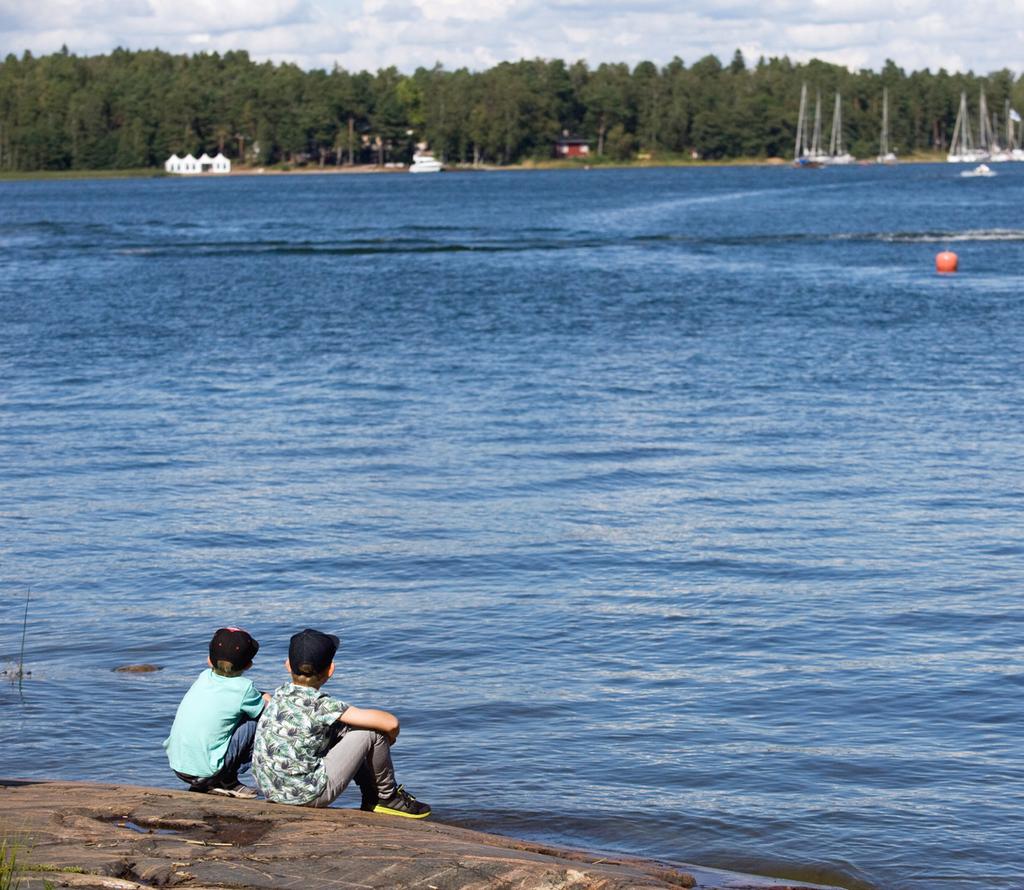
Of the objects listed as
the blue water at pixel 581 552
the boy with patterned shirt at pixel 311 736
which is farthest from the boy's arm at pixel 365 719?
the blue water at pixel 581 552

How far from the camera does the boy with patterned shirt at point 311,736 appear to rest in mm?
8508

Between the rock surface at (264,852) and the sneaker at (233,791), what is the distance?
8.7 inches

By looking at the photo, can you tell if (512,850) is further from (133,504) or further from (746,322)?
(746,322)

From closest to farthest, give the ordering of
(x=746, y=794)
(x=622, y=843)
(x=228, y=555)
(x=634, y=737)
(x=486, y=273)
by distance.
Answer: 1. (x=622, y=843)
2. (x=746, y=794)
3. (x=634, y=737)
4. (x=228, y=555)
5. (x=486, y=273)

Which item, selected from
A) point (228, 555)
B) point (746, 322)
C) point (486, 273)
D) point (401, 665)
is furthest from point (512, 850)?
point (486, 273)

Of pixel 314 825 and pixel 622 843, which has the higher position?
pixel 314 825

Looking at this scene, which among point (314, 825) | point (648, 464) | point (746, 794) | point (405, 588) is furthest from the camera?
point (648, 464)

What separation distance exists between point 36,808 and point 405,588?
7889mm

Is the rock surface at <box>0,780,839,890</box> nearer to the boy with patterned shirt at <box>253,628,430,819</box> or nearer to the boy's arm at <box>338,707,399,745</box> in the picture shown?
the boy with patterned shirt at <box>253,628,430,819</box>

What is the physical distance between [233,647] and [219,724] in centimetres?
50

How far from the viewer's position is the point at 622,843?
9.49 meters

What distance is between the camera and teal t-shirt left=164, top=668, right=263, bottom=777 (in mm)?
8797

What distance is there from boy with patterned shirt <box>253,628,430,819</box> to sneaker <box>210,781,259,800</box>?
0.20 metres

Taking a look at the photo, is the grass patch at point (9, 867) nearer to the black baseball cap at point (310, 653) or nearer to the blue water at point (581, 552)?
the black baseball cap at point (310, 653)
